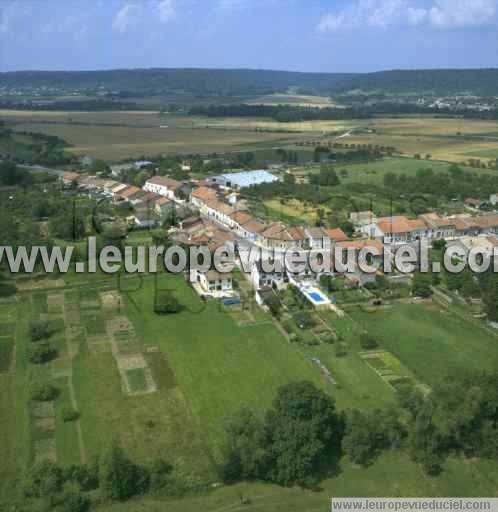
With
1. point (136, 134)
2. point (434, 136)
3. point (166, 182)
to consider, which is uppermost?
point (136, 134)

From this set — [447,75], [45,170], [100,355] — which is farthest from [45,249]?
[447,75]

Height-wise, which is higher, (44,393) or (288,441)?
(288,441)

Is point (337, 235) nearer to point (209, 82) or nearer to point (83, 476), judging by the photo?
point (83, 476)

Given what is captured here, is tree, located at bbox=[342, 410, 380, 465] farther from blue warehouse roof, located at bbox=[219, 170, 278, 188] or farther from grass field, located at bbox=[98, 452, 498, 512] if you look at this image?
blue warehouse roof, located at bbox=[219, 170, 278, 188]

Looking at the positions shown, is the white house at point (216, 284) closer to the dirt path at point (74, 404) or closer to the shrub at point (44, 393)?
the dirt path at point (74, 404)

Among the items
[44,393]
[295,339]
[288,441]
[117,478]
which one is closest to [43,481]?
[117,478]

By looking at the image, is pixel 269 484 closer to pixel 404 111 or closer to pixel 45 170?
pixel 45 170
